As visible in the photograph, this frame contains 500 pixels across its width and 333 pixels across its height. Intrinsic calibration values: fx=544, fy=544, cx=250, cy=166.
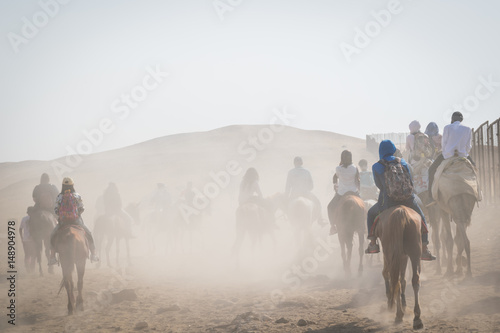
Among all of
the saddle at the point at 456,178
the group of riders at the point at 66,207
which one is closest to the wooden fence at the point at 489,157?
the saddle at the point at 456,178

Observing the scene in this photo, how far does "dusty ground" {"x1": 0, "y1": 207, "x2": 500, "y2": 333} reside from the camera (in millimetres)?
8234

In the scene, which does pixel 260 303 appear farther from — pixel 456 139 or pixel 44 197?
pixel 44 197

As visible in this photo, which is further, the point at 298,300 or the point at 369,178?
the point at 369,178

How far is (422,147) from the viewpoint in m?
12.2

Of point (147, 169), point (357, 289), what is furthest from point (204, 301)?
point (147, 169)

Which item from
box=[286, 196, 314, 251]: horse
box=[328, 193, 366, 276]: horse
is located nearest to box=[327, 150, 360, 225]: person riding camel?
box=[328, 193, 366, 276]: horse

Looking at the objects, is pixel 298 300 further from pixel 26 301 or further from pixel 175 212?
pixel 175 212

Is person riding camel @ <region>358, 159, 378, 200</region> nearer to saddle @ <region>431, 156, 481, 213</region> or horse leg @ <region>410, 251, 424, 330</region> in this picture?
saddle @ <region>431, 156, 481, 213</region>

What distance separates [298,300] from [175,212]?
14.2 metres

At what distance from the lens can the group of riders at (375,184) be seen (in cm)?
834

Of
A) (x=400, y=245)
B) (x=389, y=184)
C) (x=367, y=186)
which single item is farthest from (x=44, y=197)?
(x=400, y=245)

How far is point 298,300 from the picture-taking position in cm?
1039

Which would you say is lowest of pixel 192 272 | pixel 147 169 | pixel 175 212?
pixel 192 272

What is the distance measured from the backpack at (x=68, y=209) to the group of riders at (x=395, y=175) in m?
5.90
